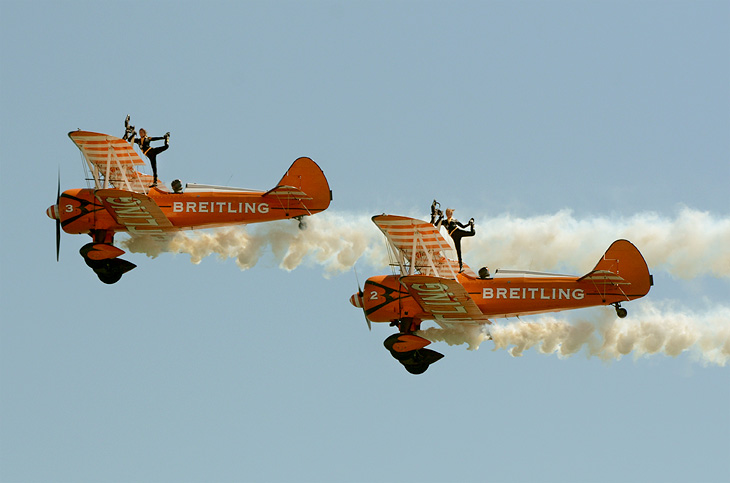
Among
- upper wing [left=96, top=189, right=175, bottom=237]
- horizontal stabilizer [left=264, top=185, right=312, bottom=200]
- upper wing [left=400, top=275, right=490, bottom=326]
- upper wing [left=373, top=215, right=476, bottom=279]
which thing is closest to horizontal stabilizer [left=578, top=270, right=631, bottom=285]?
upper wing [left=400, top=275, right=490, bottom=326]

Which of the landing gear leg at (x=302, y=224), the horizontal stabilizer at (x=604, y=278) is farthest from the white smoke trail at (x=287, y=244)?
the horizontal stabilizer at (x=604, y=278)

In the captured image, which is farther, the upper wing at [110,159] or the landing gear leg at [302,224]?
the landing gear leg at [302,224]

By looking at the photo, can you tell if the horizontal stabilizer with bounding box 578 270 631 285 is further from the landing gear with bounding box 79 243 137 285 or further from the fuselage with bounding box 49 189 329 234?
the landing gear with bounding box 79 243 137 285

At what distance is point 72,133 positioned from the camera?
139ft

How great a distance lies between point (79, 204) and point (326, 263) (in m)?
6.35

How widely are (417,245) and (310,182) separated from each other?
5134 mm

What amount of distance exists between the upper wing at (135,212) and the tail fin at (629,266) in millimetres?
10763

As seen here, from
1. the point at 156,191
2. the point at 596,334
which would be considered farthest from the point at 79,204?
the point at 596,334

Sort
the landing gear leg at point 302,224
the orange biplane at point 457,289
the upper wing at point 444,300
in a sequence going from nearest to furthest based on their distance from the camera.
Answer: the upper wing at point 444,300, the orange biplane at point 457,289, the landing gear leg at point 302,224

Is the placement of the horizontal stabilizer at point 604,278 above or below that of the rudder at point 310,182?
below

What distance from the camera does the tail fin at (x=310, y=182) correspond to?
1702 inches

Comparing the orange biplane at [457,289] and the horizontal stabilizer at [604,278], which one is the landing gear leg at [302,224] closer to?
the orange biplane at [457,289]

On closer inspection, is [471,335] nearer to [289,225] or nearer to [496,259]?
[496,259]

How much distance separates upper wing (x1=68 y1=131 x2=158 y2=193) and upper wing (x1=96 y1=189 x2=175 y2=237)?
0.59m
